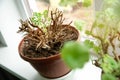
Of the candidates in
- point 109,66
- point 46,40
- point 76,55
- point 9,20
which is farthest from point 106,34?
point 9,20

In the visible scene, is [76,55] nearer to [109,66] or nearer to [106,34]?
[109,66]

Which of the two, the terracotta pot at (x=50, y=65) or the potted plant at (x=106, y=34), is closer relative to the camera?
the potted plant at (x=106, y=34)

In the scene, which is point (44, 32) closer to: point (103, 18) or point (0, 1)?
point (103, 18)

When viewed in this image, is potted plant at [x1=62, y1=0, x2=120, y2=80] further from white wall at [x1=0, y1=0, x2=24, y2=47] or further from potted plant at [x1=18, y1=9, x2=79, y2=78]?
white wall at [x1=0, y1=0, x2=24, y2=47]

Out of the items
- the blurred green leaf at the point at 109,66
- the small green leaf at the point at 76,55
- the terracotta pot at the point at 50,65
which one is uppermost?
the small green leaf at the point at 76,55

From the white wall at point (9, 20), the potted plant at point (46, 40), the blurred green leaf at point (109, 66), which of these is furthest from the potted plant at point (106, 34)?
the white wall at point (9, 20)

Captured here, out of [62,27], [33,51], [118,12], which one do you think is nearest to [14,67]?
[33,51]

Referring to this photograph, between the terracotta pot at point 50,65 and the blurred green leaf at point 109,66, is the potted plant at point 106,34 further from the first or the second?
the terracotta pot at point 50,65
